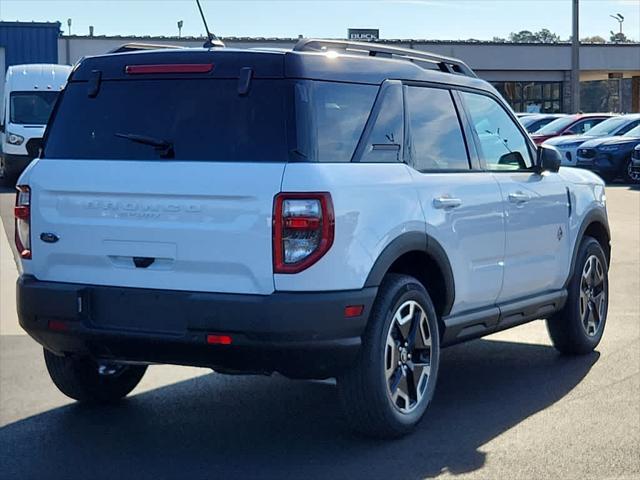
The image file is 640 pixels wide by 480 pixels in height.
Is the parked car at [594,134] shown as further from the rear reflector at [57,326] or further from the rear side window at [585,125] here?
the rear reflector at [57,326]

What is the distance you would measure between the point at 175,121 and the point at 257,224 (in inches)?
30.3

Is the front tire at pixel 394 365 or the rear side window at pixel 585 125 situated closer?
the front tire at pixel 394 365

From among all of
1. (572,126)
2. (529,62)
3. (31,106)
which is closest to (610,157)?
(572,126)

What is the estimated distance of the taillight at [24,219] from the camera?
587 centimetres

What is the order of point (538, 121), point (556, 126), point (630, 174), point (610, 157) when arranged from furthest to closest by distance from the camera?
point (538, 121), point (556, 126), point (610, 157), point (630, 174)

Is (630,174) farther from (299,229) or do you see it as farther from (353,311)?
(299,229)

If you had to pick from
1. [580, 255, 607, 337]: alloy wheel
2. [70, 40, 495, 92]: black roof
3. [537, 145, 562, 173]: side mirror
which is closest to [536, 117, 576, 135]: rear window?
[580, 255, 607, 337]: alloy wheel

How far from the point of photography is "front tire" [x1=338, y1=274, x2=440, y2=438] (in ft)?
18.4

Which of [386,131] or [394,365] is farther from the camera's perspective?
[386,131]

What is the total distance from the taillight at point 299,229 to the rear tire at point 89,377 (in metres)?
1.59

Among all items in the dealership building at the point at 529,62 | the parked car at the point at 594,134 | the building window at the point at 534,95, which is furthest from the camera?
the building window at the point at 534,95

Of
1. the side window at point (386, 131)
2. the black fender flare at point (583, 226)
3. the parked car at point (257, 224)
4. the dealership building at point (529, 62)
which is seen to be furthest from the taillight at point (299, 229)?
the dealership building at point (529, 62)

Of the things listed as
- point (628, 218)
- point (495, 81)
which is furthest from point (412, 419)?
point (495, 81)

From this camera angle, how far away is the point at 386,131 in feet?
19.5
